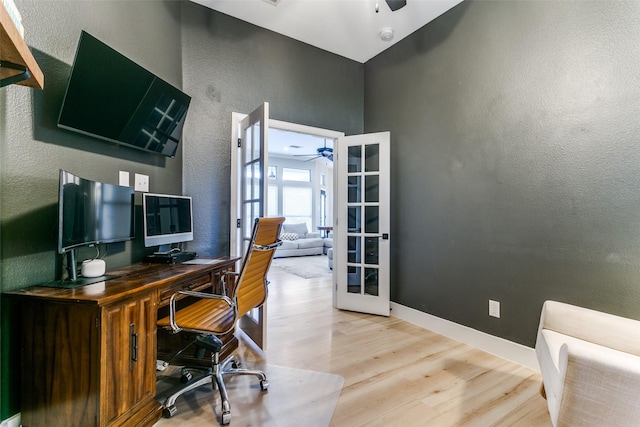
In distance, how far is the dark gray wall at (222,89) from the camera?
2.77 metres

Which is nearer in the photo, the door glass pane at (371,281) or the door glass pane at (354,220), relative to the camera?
the door glass pane at (371,281)

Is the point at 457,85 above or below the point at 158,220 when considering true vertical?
above

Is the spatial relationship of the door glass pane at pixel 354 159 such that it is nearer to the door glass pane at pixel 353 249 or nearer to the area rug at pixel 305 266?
the door glass pane at pixel 353 249

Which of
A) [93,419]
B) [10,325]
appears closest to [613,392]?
[93,419]

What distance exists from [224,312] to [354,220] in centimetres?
206

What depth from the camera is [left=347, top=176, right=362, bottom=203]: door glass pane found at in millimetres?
3537

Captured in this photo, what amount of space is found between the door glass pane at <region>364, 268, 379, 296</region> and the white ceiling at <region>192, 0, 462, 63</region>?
2.66 m

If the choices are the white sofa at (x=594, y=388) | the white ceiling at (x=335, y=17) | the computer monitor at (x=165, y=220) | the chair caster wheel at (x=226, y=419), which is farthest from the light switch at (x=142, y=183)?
the white sofa at (x=594, y=388)

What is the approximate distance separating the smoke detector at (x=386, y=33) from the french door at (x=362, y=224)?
1.04 meters

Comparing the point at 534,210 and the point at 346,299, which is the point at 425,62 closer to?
the point at 534,210

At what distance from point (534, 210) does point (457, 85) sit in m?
1.35

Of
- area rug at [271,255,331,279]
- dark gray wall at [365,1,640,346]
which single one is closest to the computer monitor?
dark gray wall at [365,1,640,346]

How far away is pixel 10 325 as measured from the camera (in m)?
1.39

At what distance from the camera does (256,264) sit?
1.82m
